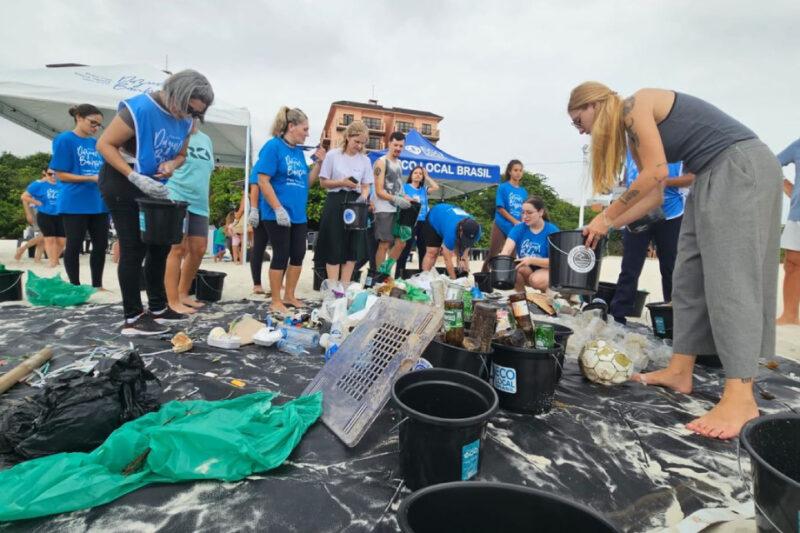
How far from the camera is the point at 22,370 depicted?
5.70 feet

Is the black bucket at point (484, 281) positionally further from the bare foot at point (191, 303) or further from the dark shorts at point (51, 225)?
the dark shorts at point (51, 225)

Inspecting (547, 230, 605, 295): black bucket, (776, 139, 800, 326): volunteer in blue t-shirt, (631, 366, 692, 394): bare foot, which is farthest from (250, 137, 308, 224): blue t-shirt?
(776, 139, 800, 326): volunteer in blue t-shirt

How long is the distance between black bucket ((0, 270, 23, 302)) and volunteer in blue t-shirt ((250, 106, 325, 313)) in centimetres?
221

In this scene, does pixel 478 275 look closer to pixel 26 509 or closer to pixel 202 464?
pixel 202 464

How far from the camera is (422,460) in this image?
1139mm

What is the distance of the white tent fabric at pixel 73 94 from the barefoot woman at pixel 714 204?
6489 mm

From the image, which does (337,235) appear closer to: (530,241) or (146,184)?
(146,184)

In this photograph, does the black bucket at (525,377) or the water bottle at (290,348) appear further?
the water bottle at (290,348)

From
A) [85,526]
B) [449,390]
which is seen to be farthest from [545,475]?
[85,526]

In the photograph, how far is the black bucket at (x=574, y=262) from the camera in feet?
7.45

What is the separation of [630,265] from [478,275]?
5.93 ft

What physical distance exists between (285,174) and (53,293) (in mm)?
2228

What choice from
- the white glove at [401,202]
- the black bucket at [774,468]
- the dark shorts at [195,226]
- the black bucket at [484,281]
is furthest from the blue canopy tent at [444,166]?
the black bucket at [774,468]

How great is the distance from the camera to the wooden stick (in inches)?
63.5
